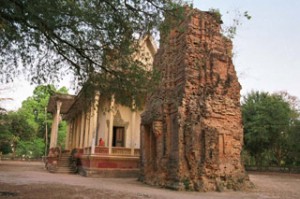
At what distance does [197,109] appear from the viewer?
41.6 ft

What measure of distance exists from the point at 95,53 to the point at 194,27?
564 cm

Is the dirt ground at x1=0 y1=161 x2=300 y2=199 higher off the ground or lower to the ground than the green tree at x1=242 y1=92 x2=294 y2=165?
lower

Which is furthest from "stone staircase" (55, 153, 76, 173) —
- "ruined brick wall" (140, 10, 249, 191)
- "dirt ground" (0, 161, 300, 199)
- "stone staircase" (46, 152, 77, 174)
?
"ruined brick wall" (140, 10, 249, 191)

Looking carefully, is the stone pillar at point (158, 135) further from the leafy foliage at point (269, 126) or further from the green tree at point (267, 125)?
the green tree at point (267, 125)

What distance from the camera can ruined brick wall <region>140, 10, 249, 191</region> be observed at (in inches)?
474

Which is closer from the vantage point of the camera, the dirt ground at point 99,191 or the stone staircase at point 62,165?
the dirt ground at point 99,191

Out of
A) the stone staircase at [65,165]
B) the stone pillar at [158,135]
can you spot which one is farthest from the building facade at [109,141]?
the stone pillar at [158,135]

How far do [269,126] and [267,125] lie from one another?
263 mm

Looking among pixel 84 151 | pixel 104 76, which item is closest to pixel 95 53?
pixel 104 76

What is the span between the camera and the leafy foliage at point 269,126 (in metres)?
29.6

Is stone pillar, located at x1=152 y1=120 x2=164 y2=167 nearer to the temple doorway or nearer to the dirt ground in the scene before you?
the dirt ground

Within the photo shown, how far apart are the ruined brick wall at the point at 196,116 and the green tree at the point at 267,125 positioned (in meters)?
17.6

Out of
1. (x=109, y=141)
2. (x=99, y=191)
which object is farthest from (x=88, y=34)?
(x=109, y=141)

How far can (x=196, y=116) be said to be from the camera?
12.5 meters
